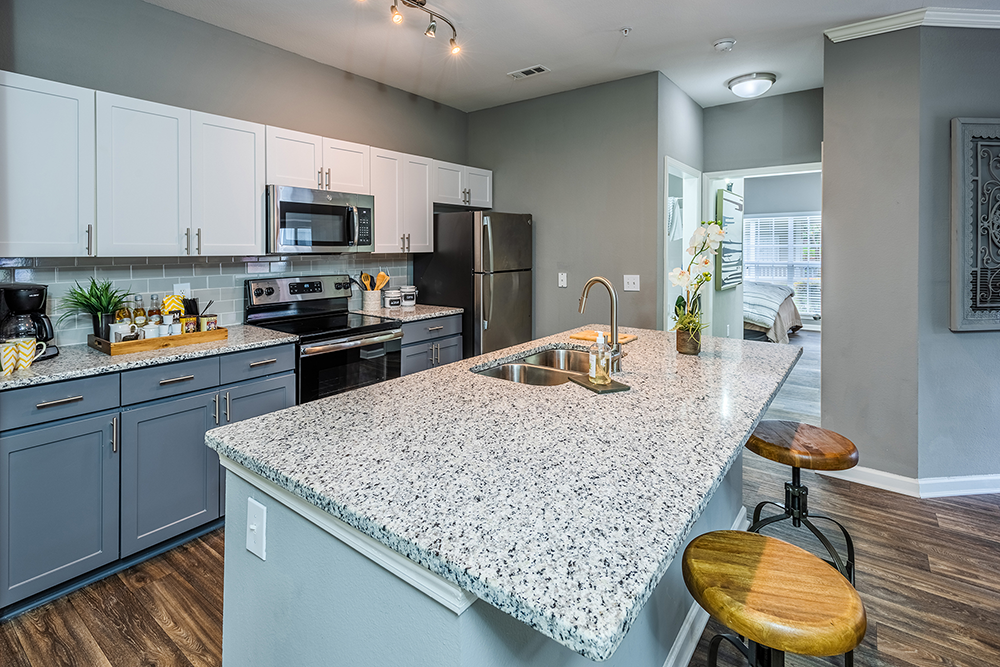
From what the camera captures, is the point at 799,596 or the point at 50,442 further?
the point at 50,442

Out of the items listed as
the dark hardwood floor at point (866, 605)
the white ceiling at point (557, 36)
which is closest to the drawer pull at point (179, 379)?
the dark hardwood floor at point (866, 605)

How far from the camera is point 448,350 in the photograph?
3.98 metres

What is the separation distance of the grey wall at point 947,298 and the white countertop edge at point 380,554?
3.28 m

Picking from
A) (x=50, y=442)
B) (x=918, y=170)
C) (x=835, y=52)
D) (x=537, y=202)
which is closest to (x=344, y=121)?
(x=537, y=202)

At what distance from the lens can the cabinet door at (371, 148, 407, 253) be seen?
12.2 feet

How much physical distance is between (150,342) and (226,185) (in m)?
0.94

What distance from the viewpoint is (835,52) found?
3.20 m

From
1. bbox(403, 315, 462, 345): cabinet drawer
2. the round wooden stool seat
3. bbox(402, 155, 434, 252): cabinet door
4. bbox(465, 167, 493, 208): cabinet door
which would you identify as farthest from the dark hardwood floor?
bbox(465, 167, 493, 208): cabinet door

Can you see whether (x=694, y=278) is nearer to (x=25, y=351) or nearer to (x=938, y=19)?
(x=938, y=19)

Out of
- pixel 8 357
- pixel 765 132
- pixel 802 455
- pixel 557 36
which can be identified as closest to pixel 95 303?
pixel 8 357

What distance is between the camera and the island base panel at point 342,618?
0.88 m

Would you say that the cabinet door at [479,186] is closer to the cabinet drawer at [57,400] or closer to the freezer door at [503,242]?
the freezer door at [503,242]

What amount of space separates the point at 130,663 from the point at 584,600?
1.94 meters

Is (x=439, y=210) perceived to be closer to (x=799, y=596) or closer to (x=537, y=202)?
(x=537, y=202)
